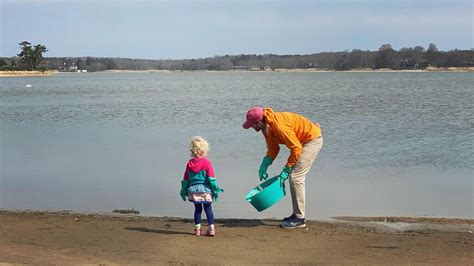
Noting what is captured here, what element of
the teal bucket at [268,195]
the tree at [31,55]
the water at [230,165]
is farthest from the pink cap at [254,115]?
the tree at [31,55]

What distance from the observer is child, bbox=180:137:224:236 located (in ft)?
23.2

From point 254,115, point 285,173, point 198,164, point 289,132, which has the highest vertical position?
point 254,115

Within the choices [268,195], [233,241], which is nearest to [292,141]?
[268,195]

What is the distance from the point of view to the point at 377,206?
33.3ft

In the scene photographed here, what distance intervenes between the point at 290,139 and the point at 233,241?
4.14 ft

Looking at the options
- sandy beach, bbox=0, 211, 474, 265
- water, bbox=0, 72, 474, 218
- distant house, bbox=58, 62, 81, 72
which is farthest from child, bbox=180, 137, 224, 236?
distant house, bbox=58, 62, 81, 72

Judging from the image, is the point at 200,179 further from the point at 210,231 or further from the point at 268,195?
the point at 268,195

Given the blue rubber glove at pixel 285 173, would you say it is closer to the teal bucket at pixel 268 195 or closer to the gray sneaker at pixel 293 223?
the teal bucket at pixel 268 195

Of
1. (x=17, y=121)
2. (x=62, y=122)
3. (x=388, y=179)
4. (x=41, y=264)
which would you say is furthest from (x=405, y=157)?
(x=17, y=121)

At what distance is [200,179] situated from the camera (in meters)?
7.15

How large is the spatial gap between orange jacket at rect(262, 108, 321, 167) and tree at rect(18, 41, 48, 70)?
11286cm

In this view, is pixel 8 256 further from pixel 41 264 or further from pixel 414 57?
pixel 414 57

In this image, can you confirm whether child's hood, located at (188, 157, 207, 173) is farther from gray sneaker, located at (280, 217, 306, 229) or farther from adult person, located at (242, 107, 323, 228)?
gray sneaker, located at (280, 217, 306, 229)

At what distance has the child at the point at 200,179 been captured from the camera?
278 inches
